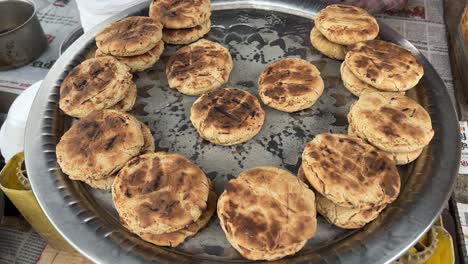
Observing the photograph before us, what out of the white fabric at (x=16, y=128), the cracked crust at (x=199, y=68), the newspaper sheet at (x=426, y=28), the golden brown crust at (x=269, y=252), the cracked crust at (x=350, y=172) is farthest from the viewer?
the newspaper sheet at (x=426, y=28)

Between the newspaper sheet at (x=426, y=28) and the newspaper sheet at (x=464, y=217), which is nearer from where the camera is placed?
the newspaper sheet at (x=464, y=217)

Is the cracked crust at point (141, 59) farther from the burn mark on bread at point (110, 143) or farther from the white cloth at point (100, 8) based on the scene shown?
the white cloth at point (100, 8)

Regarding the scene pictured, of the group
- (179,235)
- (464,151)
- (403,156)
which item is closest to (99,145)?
(179,235)

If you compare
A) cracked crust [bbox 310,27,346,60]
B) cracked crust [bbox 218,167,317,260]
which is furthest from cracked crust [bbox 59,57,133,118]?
cracked crust [bbox 310,27,346,60]

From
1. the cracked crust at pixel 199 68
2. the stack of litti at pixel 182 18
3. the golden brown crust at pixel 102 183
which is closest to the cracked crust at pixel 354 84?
the cracked crust at pixel 199 68

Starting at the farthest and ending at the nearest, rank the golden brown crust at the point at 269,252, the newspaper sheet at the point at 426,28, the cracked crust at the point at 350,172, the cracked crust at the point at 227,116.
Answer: the newspaper sheet at the point at 426,28, the cracked crust at the point at 227,116, the cracked crust at the point at 350,172, the golden brown crust at the point at 269,252

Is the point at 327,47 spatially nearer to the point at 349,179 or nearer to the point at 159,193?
the point at 349,179

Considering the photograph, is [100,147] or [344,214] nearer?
[344,214]
